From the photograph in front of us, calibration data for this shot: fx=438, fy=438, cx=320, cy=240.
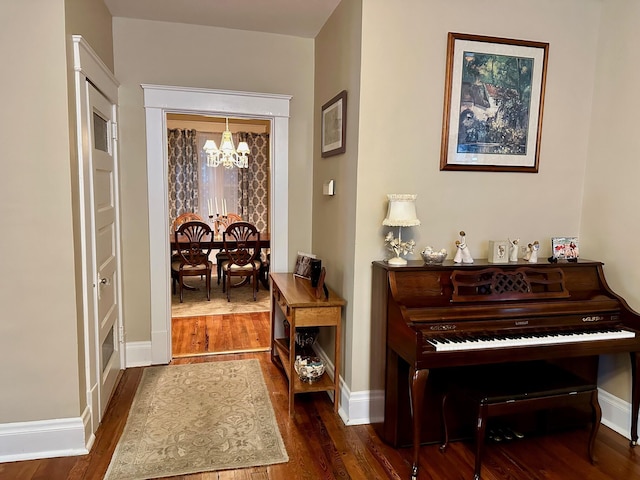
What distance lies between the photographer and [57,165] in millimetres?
2178

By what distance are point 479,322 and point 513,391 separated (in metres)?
0.36

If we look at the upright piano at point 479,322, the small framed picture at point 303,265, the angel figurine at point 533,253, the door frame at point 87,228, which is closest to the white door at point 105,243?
the door frame at point 87,228

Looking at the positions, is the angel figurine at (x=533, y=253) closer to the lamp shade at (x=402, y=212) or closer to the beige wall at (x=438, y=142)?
the beige wall at (x=438, y=142)

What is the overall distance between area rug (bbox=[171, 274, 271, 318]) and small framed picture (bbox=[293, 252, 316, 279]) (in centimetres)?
174

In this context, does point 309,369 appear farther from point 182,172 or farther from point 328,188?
point 182,172

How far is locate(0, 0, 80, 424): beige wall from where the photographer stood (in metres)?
2.10

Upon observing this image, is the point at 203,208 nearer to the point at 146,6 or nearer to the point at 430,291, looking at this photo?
the point at 146,6

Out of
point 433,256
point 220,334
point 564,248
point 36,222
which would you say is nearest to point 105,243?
point 36,222

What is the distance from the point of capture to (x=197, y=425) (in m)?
2.62

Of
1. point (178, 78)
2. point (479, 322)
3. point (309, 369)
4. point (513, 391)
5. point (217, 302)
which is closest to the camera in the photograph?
point (513, 391)

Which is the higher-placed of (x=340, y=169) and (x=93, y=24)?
(x=93, y=24)

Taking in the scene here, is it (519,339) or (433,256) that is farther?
(433,256)

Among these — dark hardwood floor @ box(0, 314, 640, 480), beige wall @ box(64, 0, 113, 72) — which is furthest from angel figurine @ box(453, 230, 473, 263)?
beige wall @ box(64, 0, 113, 72)

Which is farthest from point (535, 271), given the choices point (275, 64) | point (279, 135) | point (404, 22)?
point (275, 64)
